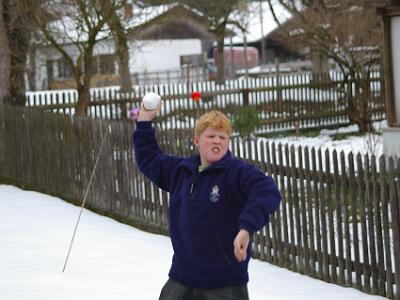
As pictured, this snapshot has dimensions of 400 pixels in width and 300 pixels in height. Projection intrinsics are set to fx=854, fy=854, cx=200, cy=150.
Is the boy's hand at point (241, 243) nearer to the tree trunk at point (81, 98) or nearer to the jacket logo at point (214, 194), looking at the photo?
the jacket logo at point (214, 194)

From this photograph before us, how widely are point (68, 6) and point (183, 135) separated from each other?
8.61 metres

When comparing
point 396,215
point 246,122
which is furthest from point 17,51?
point 396,215

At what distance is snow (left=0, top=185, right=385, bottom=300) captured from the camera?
22.3 ft

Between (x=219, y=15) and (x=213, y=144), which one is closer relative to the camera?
(x=213, y=144)

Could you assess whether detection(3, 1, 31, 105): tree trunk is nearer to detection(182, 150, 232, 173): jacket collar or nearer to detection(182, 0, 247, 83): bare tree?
detection(182, 150, 232, 173): jacket collar

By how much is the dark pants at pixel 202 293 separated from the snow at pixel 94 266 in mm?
2422

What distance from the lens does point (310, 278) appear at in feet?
25.7

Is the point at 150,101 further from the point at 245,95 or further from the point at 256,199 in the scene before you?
the point at 245,95

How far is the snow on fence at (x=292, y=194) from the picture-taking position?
701cm

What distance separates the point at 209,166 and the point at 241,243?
0.49m

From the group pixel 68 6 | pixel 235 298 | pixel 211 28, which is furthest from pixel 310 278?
pixel 211 28

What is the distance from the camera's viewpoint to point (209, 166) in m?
4.11

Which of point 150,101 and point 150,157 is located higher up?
point 150,101

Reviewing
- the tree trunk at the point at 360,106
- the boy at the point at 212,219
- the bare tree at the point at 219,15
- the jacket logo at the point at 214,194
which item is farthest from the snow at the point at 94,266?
the bare tree at the point at 219,15
